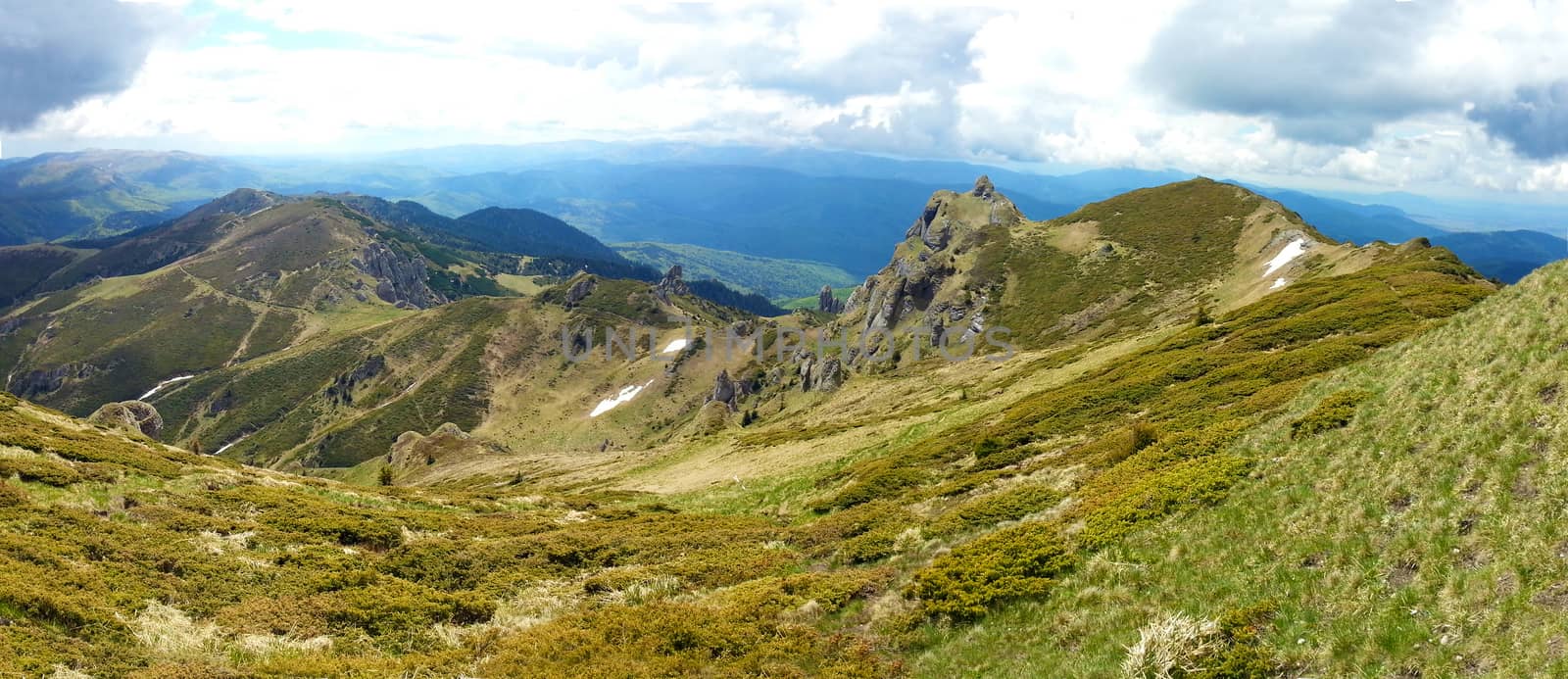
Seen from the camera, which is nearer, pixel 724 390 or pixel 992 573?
pixel 992 573

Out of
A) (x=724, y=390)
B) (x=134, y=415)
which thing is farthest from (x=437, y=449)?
(x=724, y=390)

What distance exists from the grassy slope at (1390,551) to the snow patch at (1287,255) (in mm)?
95367

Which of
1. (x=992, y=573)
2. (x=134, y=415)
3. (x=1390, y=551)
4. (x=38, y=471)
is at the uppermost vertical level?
(x=1390, y=551)

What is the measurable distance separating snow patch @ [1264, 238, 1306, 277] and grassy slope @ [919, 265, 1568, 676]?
313 feet

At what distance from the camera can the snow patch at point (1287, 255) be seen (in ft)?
339

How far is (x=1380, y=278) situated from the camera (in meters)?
59.8

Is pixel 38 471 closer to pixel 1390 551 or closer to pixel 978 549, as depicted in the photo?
pixel 978 549

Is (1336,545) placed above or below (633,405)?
above

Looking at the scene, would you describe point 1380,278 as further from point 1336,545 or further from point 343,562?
point 343,562

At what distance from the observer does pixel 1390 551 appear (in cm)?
1350

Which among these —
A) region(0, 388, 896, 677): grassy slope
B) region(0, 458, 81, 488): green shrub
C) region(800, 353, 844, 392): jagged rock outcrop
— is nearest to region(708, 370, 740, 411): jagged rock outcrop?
region(800, 353, 844, 392): jagged rock outcrop

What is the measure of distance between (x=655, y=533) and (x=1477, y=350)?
99.9 ft

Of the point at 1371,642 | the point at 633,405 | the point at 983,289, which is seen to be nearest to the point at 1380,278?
the point at 1371,642

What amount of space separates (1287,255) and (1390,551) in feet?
377
